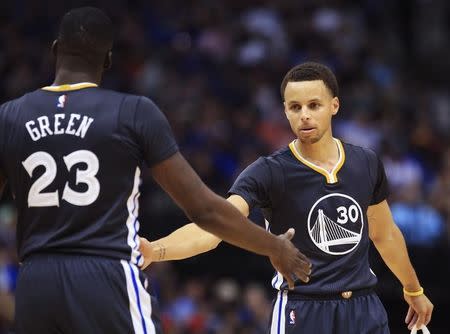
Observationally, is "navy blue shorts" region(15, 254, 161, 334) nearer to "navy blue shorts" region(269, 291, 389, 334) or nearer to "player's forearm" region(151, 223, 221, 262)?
"player's forearm" region(151, 223, 221, 262)

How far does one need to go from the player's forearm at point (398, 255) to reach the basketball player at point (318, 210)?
0.49 feet

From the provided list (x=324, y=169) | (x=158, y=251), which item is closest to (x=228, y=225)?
(x=158, y=251)

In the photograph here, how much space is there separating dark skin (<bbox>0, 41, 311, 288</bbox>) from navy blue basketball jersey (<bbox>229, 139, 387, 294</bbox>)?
1.12m

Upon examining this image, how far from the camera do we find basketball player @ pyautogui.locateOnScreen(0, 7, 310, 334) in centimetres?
491

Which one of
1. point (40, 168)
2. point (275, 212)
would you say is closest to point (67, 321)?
point (40, 168)

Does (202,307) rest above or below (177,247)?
below

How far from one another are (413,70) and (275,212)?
44.3 ft

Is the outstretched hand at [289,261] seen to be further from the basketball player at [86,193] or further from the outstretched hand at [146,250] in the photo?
the outstretched hand at [146,250]

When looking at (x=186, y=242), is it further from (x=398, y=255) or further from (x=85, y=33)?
(x=85, y=33)

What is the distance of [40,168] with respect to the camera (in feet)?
16.3

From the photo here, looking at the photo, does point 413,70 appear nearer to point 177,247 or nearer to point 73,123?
point 177,247

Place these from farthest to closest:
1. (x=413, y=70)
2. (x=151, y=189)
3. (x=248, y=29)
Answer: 1. (x=413, y=70)
2. (x=248, y=29)
3. (x=151, y=189)

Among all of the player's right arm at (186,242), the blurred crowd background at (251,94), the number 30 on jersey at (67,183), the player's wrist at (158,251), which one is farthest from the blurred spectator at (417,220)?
the number 30 on jersey at (67,183)

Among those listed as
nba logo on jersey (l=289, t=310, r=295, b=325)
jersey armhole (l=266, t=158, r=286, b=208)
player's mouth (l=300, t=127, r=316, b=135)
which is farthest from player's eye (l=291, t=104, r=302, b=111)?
nba logo on jersey (l=289, t=310, r=295, b=325)
